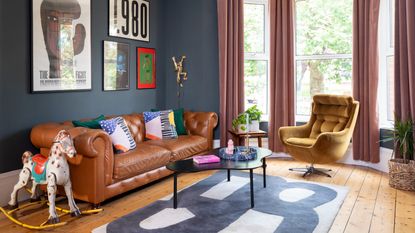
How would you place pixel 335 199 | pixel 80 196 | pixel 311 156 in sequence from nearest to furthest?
pixel 80 196 → pixel 335 199 → pixel 311 156

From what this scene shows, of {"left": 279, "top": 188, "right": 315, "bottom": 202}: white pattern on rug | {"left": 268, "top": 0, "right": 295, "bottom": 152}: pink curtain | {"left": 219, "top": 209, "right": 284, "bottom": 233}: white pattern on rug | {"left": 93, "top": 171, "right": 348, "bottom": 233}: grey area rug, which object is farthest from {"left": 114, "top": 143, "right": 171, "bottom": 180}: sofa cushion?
{"left": 268, "top": 0, "right": 295, "bottom": 152}: pink curtain

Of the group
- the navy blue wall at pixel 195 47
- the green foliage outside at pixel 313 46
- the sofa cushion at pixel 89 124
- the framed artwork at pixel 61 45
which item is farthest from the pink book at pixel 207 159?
the green foliage outside at pixel 313 46

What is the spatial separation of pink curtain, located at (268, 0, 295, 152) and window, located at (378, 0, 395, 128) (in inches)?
45.9

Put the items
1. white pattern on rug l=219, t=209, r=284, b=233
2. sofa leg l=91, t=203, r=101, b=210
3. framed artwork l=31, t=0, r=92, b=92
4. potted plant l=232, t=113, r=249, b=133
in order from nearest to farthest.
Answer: white pattern on rug l=219, t=209, r=284, b=233 < sofa leg l=91, t=203, r=101, b=210 < framed artwork l=31, t=0, r=92, b=92 < potted plant l=232, t=113, r=249, b=133

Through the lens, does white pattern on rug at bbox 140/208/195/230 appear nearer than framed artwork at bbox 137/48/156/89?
Yes

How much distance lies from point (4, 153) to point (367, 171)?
4.23 m

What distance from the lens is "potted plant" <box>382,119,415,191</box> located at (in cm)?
384

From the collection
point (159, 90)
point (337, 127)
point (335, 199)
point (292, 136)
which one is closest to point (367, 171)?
point (337, 127)

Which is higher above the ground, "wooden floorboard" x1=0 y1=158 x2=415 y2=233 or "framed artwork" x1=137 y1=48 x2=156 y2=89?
"framed artwork" x1=137 y1=48 x2=156 y2=89

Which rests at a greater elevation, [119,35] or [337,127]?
[119,35]

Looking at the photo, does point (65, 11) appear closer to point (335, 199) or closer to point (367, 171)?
point (335, 199)

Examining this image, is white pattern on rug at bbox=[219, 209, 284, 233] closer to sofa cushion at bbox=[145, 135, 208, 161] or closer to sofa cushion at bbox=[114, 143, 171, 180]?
sofa cushion at bbox=[114, 143, 171, 180]

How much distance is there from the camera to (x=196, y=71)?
18.2ft

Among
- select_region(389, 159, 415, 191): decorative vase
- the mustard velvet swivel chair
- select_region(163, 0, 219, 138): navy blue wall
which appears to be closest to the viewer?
select_region(389, 159, 415, 191): decorative vase
